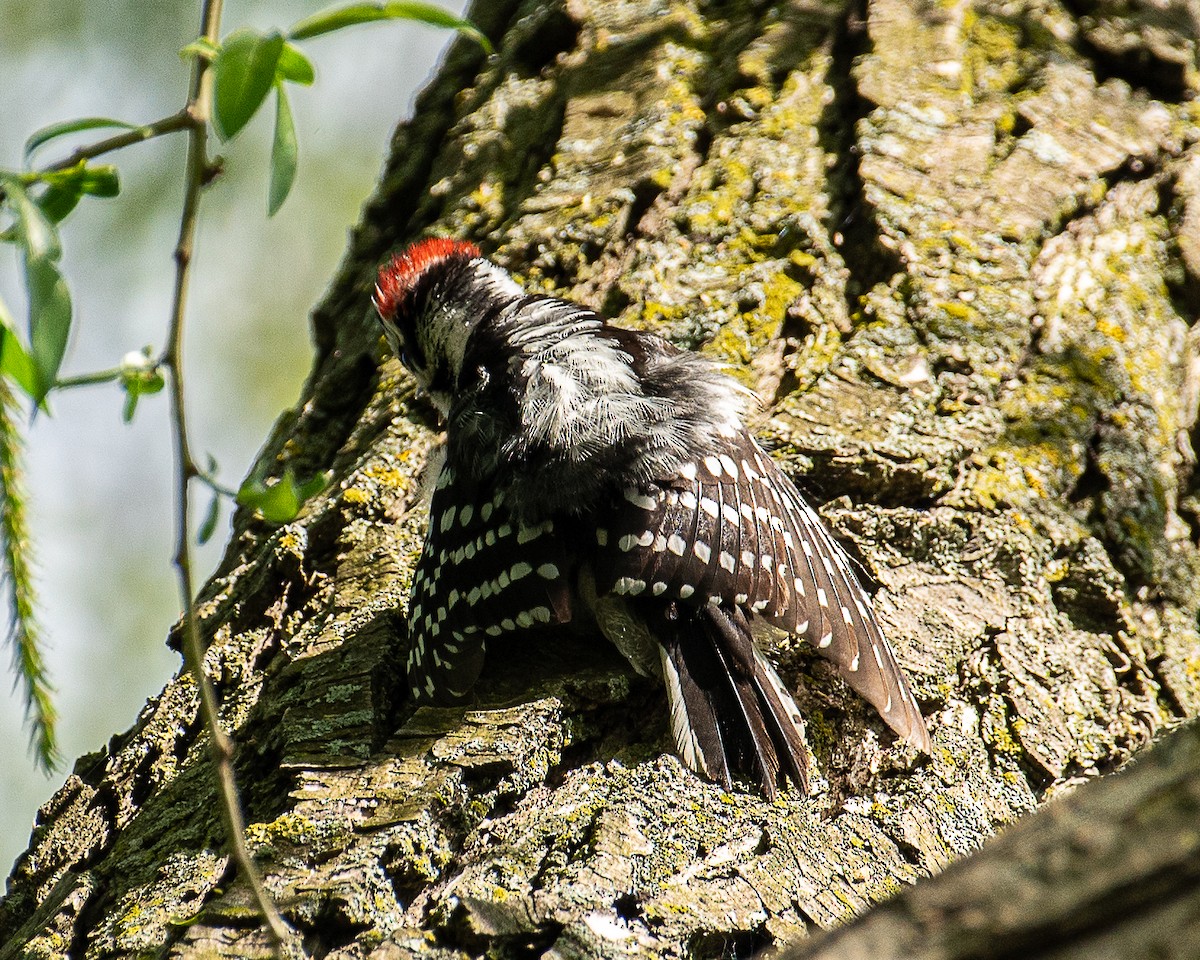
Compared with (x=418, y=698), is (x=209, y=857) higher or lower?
lower

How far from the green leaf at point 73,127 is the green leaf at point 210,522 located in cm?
43

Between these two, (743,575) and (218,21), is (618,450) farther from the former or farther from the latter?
(218,21)

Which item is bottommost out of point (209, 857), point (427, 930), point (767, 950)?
point (767, 950)

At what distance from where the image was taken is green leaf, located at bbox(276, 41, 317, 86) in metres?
1.15

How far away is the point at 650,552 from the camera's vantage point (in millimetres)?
2215

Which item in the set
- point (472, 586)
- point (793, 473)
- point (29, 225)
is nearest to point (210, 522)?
point (29, 225)

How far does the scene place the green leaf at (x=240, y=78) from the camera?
1.08 m

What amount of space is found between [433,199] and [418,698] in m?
2.07

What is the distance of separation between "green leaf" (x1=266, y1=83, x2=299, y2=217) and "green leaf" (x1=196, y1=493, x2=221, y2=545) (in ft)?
1.09

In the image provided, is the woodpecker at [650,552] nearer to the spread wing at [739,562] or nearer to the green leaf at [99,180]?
the spread wing at [739,562]

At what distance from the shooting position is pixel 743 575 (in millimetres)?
2254

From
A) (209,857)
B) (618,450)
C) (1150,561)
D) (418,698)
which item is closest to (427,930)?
(209,857)

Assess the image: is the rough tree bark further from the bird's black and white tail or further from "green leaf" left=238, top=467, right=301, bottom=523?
"green leaf" left=238, top=467, right=301, bottom=523

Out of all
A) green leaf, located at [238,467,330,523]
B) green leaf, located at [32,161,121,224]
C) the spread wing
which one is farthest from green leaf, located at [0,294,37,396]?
the spread wing
